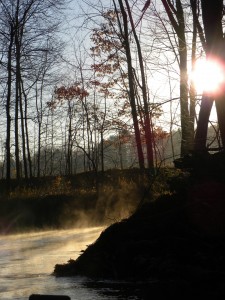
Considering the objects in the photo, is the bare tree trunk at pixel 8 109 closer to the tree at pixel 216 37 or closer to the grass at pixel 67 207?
the grass at pixel 67 207

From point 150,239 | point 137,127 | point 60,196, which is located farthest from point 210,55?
point 137,127

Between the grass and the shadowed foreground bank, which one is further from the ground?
the grass

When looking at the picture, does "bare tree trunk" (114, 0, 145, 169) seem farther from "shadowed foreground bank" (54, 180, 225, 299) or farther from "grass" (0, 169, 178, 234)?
"shadowed foreground bank" (54, 180, 225, 299)

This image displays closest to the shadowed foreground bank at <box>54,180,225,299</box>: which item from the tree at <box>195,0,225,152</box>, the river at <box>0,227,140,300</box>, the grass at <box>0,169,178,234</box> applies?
the river at <box>0,227,140,300</box>

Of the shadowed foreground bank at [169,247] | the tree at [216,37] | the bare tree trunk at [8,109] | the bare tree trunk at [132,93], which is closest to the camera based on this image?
the shadowed foreground bank at [169,247]

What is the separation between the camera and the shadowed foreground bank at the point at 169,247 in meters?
6.06

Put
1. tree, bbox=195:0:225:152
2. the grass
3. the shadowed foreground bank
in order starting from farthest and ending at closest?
the grass
tree, bbox=195:0:225:152
the shadowed foreground bank

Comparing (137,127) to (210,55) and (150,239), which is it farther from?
(150,239)

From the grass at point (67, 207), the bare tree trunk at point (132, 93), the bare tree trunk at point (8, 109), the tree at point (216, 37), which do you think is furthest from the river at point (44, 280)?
the bare tree trunk at point (8, 109)

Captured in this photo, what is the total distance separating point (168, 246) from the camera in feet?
22.5

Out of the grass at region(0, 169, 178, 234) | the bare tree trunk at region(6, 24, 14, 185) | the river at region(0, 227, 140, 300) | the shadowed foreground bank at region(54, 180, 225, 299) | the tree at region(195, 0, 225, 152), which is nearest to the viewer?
the river at region(0, 227, 140, 300)

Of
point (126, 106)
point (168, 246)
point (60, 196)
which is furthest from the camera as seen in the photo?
point (126, 106)

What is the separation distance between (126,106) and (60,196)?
12.4 metres

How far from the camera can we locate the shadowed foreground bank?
19.9ft
